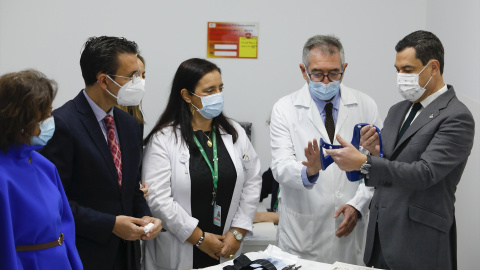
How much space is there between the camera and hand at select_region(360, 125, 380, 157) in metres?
2.25

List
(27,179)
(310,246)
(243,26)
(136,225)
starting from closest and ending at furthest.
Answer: (27,179), (136,225), (310,246), (243,26)

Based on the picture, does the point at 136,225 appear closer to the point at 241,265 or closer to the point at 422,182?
the point at 241,265

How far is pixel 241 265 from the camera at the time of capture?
1932mm

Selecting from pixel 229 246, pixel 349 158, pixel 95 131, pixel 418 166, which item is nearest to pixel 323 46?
pixel 349 158

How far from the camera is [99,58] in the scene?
209 cm

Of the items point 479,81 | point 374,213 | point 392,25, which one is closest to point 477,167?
point 479,81

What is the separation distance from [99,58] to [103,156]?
425 millimetres

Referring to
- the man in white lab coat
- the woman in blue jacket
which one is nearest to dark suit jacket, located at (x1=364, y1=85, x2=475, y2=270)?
the man in white lab coat

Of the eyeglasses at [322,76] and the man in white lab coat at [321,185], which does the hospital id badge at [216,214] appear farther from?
the eyeglasses at [322,76]

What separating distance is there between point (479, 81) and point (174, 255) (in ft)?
6.82

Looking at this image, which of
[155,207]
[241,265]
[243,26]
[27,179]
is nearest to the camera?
[27,179]

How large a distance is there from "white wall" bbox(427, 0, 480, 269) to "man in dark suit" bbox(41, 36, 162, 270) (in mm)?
1950

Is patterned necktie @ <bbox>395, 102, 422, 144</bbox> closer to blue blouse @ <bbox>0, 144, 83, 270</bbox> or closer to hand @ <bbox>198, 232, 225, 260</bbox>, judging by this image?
hand @ <bbox>198, 232, 225, 260</bbox>

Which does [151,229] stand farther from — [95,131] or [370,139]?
[370,139]
